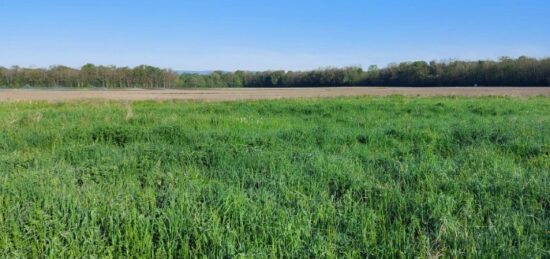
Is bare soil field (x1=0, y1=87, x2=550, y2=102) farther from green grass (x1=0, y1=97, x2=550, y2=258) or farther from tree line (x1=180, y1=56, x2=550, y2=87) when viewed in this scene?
green grass (x1=0, y1=97, x2=550, y2=258)

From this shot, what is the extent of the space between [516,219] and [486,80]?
100333 millimetres

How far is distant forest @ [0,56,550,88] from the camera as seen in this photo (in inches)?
3487

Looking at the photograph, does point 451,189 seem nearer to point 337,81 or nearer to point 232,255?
point 232,255

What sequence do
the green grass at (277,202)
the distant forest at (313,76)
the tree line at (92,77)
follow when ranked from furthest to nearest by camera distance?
the tree line at (92,77)
the distant forest at (313,76)
the green grass at (277,202)

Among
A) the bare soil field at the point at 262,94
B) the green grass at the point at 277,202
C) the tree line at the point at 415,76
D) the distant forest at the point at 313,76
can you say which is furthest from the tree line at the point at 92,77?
the green grass at the point at 277,202

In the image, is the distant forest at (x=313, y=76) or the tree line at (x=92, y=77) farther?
the tree line at (x=92, y=77)

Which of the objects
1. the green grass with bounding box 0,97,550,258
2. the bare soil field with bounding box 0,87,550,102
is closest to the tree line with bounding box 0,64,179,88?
the bare soil field with bounding box 0,87,550,102

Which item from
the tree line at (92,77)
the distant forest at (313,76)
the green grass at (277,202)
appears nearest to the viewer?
the green grass at (277,202)

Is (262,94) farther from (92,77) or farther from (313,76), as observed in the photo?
(92,77)

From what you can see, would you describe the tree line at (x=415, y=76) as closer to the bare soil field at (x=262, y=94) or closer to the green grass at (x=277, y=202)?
the bare soil field at (x=262, y=94)

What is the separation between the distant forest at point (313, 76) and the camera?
88.6 m

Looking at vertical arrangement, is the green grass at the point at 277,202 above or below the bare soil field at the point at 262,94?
below

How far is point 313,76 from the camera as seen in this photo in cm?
12706

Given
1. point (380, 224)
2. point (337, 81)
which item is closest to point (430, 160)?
point (380, 224)
